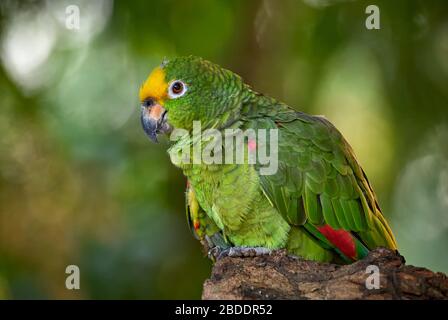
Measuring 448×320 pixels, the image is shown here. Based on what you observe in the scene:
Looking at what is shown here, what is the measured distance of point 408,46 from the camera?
5.48 m

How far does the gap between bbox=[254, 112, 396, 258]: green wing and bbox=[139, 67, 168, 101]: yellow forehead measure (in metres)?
0.80

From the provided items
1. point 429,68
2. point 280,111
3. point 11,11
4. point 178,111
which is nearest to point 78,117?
point 11,11

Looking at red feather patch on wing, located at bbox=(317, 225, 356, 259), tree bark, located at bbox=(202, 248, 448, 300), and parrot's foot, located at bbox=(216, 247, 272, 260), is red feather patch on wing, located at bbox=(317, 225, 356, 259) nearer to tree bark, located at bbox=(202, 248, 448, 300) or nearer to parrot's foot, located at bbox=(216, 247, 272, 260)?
parrot's foot, located at bbox=(216, 247, 272, 260)

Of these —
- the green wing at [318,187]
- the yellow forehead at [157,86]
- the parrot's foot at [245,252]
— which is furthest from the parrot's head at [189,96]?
the parrot's foot at [245,252]

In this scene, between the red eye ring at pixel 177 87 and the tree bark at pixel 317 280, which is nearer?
the tree bark at pixel 317 280

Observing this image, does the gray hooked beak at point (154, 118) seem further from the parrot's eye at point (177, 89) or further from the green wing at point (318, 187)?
the green wing at point (318, 187)

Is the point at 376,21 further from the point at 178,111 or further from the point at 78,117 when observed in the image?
the point at 78,117

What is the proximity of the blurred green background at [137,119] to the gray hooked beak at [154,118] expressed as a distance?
206 centimetres

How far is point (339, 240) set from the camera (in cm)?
329

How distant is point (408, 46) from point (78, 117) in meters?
3.80

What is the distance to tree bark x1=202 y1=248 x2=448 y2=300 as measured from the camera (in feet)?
7.87

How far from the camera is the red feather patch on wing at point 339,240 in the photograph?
3.28 metres

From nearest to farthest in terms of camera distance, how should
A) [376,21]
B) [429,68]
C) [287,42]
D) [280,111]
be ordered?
[280,111]
[376,21]
[429,68]
[287,42]
